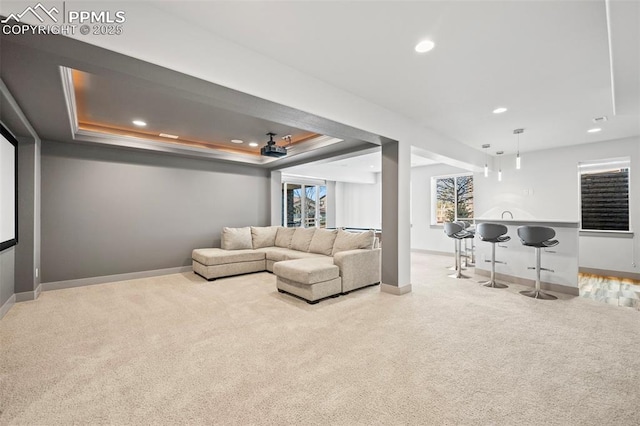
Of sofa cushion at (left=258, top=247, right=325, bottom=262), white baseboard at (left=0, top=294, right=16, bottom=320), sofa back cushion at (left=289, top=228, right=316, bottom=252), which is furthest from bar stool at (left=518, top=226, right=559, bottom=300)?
white baseboard at (left=0, top=294, right=16, bottom=320)

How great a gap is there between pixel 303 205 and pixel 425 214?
157 inches

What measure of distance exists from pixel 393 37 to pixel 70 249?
5522 millimetres

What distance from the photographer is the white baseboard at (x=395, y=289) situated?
4184mm

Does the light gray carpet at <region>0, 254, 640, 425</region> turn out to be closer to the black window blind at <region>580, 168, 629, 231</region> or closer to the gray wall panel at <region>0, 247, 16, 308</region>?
the gray wall panel at <region>0, 247, 16, 308</region>

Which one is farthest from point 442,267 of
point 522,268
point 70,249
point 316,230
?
point 70,249

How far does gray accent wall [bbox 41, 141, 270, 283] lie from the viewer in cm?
449

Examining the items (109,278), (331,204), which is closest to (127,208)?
(109,278)

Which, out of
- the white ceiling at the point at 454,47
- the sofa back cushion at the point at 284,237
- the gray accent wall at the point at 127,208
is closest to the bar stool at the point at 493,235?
the white ceiling at the point at 454,47

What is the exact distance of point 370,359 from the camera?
2.34 meters

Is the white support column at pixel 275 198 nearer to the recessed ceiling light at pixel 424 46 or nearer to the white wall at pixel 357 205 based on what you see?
the white wall at pixel 357 205

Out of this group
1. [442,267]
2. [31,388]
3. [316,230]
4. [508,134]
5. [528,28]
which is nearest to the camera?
[31,388]

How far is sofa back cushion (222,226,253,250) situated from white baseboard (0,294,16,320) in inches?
117

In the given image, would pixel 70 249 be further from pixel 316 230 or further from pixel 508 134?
pixel 508 134

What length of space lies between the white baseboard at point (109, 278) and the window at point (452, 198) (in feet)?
22.4
